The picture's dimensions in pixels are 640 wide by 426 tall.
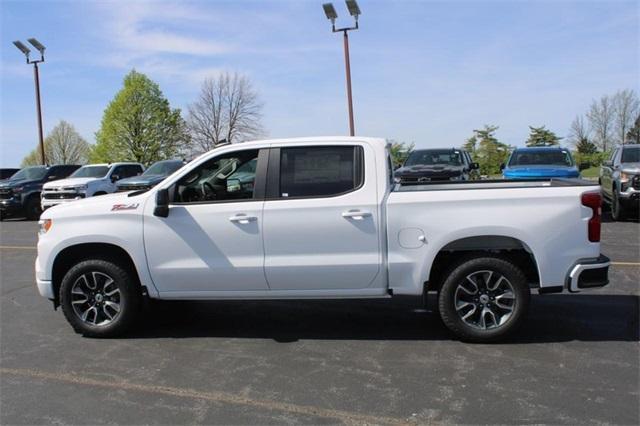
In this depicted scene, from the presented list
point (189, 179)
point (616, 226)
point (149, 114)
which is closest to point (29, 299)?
point (189, 179)

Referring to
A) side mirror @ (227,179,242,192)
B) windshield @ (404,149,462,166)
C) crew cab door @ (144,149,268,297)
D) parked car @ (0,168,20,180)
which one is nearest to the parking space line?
crew cab door @ (144,149,268,297)

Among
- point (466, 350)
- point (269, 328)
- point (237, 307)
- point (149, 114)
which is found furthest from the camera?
point (149, 114)

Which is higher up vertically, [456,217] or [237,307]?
[456,217]

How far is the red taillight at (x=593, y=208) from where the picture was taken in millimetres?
4832

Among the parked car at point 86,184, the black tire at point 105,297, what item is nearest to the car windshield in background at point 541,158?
the black tire at point 105,297

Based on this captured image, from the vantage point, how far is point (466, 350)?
16.1 feet

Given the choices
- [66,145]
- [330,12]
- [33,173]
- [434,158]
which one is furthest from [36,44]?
[66,145]

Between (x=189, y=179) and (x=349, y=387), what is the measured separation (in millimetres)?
2453

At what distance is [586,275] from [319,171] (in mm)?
2494

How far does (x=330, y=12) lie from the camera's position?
21.4 metres

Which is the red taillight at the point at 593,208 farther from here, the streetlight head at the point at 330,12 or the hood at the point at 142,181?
the streetlight head at the point at 330,12

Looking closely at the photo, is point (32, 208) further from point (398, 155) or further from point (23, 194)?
point (398, 155)

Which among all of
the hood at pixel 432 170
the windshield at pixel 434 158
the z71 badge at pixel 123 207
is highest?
the windshield at pixel 434 158

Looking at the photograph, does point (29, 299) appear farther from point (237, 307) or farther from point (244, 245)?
point (244, 245)
